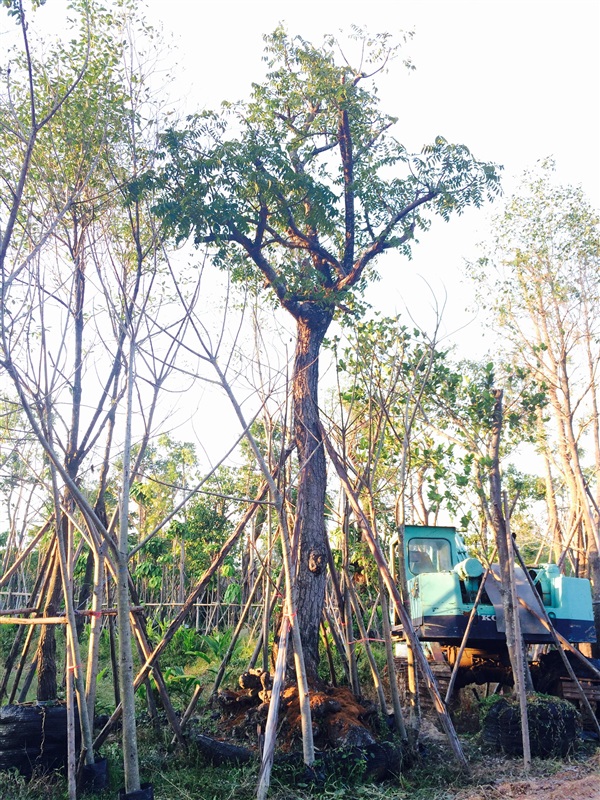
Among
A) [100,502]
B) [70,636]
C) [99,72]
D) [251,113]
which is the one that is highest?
[251,113]

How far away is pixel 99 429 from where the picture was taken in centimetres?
597

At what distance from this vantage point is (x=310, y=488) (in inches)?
262

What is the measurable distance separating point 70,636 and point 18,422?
670cm

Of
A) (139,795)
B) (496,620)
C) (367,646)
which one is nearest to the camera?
(139,795)

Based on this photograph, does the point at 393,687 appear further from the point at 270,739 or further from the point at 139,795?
Result: the point at 139,795

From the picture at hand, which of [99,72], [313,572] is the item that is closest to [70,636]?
[313,572]

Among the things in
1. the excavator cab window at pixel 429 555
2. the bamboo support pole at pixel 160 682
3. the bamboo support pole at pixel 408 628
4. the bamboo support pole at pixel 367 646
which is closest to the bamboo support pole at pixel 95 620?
the bamboo support pole at pixel 160 682

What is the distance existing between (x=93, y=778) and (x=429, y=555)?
493cm

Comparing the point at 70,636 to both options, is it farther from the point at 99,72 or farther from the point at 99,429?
the point at 99,72

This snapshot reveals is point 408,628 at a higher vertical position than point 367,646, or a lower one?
higher

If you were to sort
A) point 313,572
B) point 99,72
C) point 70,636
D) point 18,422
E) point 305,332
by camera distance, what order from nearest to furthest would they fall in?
point 70,636 → point 99,72 → point 313,572 → point 305,332 → point 18,422

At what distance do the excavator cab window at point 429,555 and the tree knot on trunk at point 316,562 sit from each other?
2.44 meters

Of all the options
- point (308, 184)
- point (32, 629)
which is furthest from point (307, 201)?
point (32, 629)

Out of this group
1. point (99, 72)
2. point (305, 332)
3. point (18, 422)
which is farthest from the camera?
point (18, 422)
